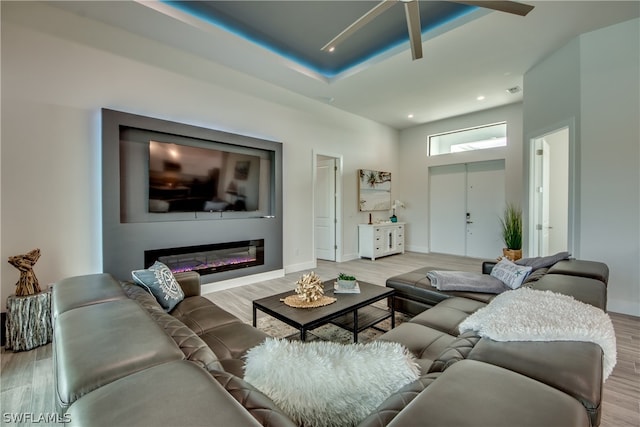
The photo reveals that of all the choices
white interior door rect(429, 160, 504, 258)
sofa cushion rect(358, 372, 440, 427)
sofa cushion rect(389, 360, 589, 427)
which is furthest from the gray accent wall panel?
white interior door rect(429, 160, 504, 258)

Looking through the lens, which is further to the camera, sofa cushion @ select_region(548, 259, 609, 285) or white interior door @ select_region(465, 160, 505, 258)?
white interior door @ select_region(465, 160, 505, 258)

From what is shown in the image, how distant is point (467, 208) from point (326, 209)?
10.4 feet

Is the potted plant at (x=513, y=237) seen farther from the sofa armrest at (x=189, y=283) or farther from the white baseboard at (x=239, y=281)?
the sofa armrest at (x=189, y=283)

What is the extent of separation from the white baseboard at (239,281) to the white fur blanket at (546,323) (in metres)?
3.40

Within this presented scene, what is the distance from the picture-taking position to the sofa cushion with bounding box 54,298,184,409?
2.16 ft

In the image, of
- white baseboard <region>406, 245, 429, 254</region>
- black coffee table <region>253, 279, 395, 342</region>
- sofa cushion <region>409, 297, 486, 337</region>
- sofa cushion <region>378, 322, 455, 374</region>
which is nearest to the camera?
sofa cushion <region>378, 322, 455, 374</region>

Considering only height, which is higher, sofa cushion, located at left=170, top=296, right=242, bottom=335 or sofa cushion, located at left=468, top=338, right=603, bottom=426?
sofa cushion, located at left=468, top=338, right=603, bottom=426

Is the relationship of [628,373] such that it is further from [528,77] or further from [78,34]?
[78,34]

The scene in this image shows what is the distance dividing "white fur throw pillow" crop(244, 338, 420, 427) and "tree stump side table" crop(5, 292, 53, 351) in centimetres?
261

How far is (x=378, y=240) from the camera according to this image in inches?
238

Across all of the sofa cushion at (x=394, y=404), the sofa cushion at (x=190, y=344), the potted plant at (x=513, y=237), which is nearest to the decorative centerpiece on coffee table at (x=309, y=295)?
the sofa cushion at (x=190, y=344)

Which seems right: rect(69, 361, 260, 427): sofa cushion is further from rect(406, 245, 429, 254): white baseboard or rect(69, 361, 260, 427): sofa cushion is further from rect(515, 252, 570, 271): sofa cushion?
rect(406, 245, 429, 254): white baseboard

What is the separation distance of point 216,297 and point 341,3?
368 centimetres

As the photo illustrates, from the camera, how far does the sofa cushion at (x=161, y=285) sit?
6.59ft
